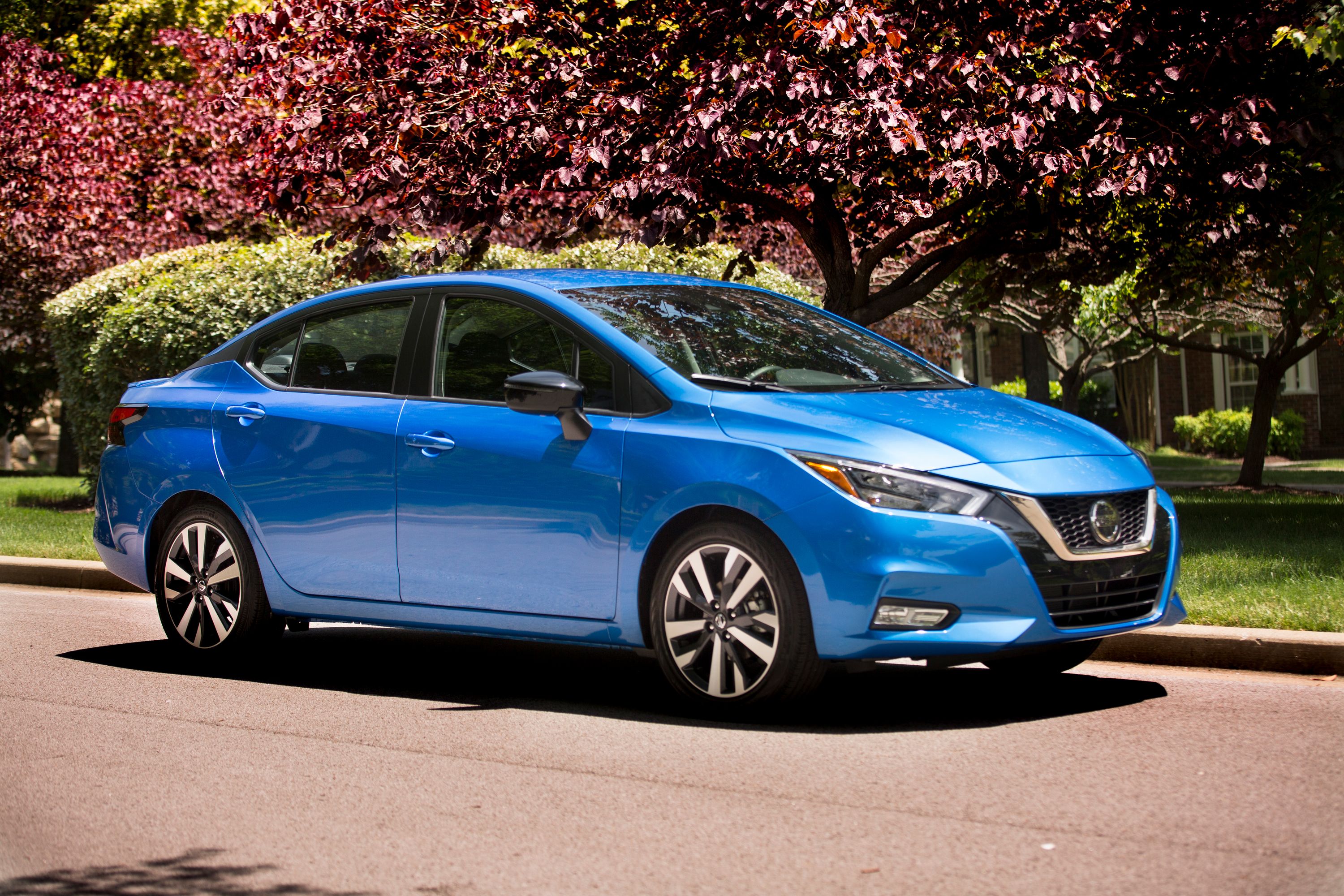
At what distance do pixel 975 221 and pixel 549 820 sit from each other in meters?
9.69

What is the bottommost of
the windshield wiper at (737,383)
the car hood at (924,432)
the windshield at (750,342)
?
the car hood at (924,432)

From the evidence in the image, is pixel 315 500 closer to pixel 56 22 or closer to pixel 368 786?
pixel 368 786

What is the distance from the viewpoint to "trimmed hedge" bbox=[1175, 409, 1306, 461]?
95.1 feet

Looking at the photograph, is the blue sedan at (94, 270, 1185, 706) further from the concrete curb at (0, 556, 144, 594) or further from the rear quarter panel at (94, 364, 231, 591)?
the concrete curb at (0, 556, 144, 594)

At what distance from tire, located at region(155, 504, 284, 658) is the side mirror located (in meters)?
1.81

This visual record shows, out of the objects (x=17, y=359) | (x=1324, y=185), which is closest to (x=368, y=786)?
(x=1324, y=185)

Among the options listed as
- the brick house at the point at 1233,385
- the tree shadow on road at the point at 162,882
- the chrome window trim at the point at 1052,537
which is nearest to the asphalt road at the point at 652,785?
the tree shadow on road at the point at 162,882

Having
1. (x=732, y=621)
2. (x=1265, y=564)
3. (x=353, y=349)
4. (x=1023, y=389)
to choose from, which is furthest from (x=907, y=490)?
(x=1023, y=389)

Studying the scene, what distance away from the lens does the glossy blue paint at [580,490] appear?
18.1 ft

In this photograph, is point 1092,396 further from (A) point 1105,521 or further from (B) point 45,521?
(A) point 1105,521

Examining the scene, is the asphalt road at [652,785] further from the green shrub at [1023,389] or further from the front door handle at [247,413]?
the green shrub at [1023,389]

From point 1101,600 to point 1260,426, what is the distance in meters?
14.9

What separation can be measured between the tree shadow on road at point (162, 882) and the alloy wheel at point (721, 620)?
205 cm

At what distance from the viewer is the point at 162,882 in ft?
13.7
